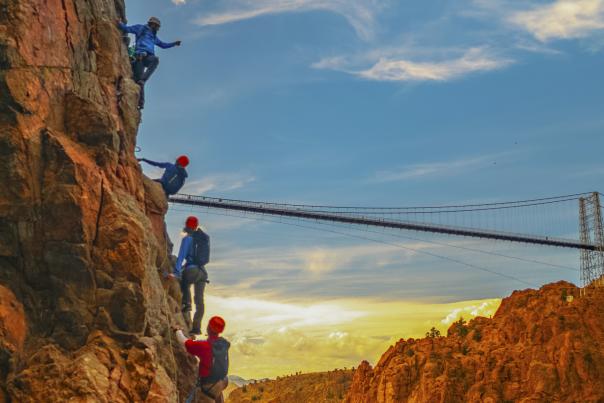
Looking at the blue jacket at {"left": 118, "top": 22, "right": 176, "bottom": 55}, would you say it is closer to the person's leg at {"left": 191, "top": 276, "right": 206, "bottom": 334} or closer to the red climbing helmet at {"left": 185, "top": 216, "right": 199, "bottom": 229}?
the red climbing helmet at {"left": 185, "top": 216, "right": 199, "bottom": 229}

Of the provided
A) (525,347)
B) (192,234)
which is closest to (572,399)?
(525,347)

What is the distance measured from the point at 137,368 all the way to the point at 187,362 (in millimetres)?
3683

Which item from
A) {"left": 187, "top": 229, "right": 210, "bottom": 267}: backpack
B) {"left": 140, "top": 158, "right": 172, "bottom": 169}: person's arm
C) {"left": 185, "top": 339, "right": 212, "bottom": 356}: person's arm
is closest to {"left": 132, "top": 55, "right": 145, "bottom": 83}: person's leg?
{"left": 140, "top": 158, "right": 172, "bottom": 169}: person's arm

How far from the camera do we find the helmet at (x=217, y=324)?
607 inches

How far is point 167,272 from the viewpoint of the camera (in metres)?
18.2

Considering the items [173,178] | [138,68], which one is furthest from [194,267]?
[138,68]

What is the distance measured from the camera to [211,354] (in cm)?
1564

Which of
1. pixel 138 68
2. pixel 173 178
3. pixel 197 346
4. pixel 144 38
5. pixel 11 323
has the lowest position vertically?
pixel 197 346

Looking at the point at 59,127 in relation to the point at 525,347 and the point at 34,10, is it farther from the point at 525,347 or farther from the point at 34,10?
the point at 525,347

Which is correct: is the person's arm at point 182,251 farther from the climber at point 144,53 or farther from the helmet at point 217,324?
the climber at point 144,53

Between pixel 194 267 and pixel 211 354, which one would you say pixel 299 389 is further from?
pixel 211 354

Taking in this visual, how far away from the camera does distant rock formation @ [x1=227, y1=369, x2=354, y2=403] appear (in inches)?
3939

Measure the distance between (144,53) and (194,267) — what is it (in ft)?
20.8

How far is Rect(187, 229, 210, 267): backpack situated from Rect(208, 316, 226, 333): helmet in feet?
12.4
